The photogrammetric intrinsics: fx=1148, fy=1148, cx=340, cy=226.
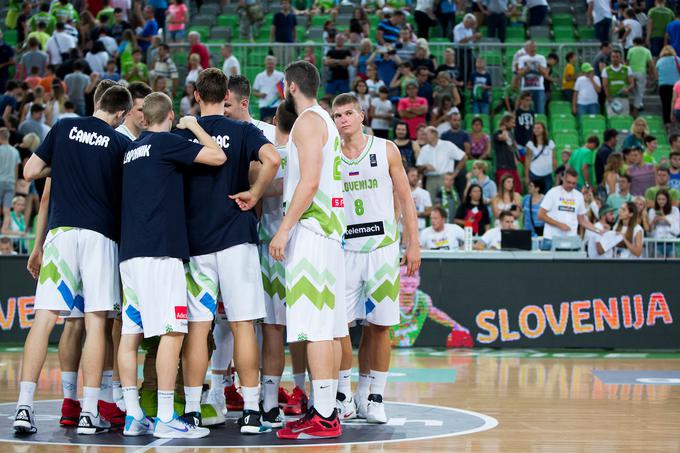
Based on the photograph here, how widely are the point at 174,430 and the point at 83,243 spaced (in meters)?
1.50

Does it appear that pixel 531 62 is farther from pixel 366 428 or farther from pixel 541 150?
pixel 366 428

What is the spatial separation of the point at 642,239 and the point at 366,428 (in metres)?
7.49

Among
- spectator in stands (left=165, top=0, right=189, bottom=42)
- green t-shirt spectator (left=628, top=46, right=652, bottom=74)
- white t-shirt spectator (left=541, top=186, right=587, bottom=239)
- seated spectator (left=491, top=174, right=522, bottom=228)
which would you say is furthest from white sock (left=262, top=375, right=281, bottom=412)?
spectator in stands (left=165, top=0, right=189, bottom=42)

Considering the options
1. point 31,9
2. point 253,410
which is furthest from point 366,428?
point 31,9

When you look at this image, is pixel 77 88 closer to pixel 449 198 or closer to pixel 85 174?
pixel 449 198

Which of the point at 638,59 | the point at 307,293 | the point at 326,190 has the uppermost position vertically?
the point at 638,59

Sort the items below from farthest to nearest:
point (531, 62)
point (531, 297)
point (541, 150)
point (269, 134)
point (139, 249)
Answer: point (531, 62)
point (541, 150)
point (531, 297)
point (269, 134)
point (139, 249)

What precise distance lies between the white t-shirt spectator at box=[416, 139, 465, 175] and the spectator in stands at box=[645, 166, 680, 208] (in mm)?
3043

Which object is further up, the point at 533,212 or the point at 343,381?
the point at 533,212

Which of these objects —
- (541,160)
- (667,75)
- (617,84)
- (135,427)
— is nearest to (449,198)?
(541,160)

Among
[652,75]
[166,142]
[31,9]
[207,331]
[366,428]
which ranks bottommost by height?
[366,428]

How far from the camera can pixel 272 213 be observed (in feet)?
29.3

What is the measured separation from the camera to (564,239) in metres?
14.9

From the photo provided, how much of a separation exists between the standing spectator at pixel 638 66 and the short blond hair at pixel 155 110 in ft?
48.6
